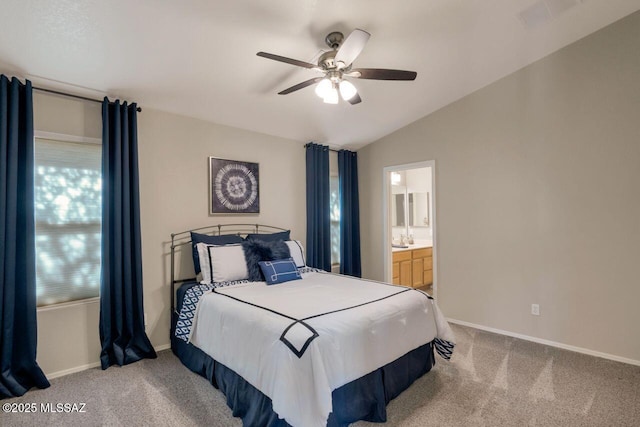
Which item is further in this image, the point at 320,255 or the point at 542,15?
the point at 320,255

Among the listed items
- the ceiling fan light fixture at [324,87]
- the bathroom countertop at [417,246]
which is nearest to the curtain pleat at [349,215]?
the bathroom countertop at [417,246]

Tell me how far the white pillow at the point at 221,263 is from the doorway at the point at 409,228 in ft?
8.26

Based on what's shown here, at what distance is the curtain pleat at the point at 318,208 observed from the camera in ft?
15.4

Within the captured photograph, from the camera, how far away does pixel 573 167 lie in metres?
3.30

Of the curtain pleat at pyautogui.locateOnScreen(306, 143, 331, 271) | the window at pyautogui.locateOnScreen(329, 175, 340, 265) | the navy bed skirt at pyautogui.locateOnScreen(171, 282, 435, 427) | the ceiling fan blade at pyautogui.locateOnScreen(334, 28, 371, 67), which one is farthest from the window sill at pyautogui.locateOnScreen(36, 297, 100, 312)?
the window at pyautogui.locateOnScreen(329, 175, 340, 265)

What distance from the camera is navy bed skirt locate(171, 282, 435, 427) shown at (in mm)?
2002

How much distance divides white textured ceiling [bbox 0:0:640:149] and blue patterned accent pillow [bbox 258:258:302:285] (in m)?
1.74

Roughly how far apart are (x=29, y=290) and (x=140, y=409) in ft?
4.27

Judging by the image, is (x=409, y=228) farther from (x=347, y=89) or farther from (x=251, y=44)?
(x=251, y=44)

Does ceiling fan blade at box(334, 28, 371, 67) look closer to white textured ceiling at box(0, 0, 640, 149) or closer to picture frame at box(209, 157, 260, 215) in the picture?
white textured ceiling at box(0, 0, 640, 149)

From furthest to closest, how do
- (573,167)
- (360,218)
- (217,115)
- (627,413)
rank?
(360,218) → (217,115) → (573,167) → (627,413)

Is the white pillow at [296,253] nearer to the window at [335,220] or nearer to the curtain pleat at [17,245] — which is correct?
the window at [335,220]

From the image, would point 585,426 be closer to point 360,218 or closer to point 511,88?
point 511,88

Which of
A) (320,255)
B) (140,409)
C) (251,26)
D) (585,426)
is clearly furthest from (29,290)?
(585,426)
